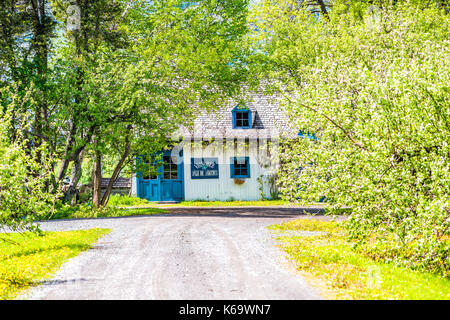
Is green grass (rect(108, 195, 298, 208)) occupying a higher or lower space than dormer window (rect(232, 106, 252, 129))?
lower

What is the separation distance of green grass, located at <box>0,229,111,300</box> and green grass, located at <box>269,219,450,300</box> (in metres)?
5.04

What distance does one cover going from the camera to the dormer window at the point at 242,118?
3241 cm

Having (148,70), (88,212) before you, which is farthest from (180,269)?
(148,70)

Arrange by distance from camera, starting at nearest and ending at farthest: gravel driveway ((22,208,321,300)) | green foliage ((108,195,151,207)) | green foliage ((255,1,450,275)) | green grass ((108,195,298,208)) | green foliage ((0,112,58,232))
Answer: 1. gravel driveway ((22,208,321,300))
2. green foliage ((255,1,450,275))
3. green foliage ((0,112,58,232))
4. green grass ((108,195,298,208))
5. green foliage ((108,195,151,207))

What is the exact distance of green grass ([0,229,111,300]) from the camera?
26.5ft

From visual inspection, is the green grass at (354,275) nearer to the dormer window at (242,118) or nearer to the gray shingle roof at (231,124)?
the gray shingle roof at (231,124)

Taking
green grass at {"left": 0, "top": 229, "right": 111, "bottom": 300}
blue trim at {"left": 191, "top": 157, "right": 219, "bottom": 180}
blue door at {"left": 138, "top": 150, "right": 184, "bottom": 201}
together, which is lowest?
green grass at {"left": 0, "top": 229, "right": 111, "bottom": 300}

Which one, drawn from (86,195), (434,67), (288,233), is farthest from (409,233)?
(86,195)

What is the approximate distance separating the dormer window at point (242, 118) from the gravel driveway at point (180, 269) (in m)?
17.6

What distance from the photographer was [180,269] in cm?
888

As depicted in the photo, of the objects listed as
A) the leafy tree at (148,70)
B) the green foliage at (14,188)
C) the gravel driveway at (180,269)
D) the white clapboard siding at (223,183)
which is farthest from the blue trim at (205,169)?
the green foliage at (14,188)

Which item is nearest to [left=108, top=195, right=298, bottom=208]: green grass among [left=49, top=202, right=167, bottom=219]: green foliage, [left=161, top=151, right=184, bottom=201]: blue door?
[left=161, top=151, right=184, bottom=201]: blue door

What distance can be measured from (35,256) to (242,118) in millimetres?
23442

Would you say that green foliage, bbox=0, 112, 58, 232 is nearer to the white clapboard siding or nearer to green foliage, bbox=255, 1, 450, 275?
green foliage, bbox=255, 1, 450, 275
